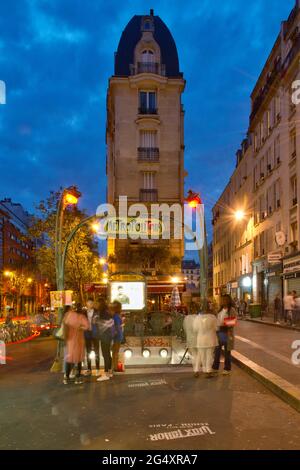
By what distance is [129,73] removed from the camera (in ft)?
149

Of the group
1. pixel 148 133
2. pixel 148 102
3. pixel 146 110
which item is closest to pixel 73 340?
pixel 148 133

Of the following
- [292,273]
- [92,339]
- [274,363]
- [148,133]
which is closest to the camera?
[92,339]

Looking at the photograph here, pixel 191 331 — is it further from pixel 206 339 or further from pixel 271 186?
pixel 271 186

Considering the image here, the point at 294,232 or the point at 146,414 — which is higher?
the point at 294,232

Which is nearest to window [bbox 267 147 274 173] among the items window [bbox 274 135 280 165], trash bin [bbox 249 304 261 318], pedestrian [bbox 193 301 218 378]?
window [bbox 274 135 280 165]

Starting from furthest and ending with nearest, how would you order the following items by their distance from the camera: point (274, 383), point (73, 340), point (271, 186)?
point (271, 186) < point (73, 340) < point (274, 383)

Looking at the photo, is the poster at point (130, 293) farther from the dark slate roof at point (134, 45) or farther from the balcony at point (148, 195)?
the dark slate roof at point (134, 45)

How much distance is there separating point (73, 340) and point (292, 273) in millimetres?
24033

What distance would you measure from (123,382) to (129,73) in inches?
1478

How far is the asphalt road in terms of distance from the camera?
22.1 feet

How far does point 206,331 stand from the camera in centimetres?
1175

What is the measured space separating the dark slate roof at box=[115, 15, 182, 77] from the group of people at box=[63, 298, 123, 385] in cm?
3609

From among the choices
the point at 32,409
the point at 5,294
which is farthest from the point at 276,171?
the point at 5,294

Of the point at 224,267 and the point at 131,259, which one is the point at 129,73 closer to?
the point at 131,259
